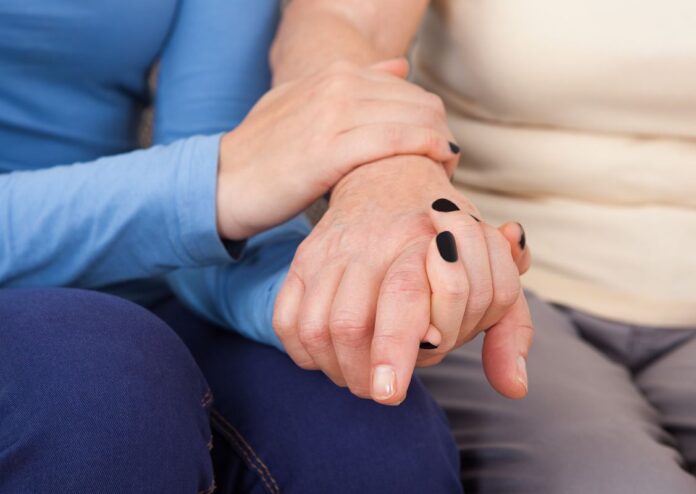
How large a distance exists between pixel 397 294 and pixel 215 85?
16.4 inches

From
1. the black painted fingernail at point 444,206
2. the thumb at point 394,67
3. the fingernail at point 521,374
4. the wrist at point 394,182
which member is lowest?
the fingernail at point 521,374

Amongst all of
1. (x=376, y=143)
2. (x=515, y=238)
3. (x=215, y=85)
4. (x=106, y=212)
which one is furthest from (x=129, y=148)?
(x=515, y=238)

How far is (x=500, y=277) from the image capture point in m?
0.53

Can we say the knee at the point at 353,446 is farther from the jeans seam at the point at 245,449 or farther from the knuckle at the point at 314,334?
the knuckle at the point at 314,334

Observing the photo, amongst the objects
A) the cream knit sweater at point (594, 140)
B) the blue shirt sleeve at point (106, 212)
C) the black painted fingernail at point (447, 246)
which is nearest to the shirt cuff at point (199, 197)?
the blue shirt sleeve at point (106, 212)

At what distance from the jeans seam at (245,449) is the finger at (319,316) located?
0.12m

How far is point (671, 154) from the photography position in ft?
2.80

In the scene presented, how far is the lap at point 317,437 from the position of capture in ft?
2.01

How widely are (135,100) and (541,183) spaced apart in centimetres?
43

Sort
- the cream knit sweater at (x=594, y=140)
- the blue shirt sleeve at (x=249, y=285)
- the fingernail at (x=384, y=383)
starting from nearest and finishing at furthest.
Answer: the fingernail at (x=384, y=383) → the blue shirt sleeve at (x=249, y=285) → the cream knit sweater at (x=594, y=140)

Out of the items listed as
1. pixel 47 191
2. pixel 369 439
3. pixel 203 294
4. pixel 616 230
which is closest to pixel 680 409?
pixel 616 230

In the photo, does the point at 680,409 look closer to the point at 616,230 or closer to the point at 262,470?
the point at 616,230

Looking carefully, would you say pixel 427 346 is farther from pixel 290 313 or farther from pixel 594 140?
pixel 594 140

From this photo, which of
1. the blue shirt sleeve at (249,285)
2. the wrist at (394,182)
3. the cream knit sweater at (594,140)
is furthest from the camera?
the cream knit sweater at (594,140)
